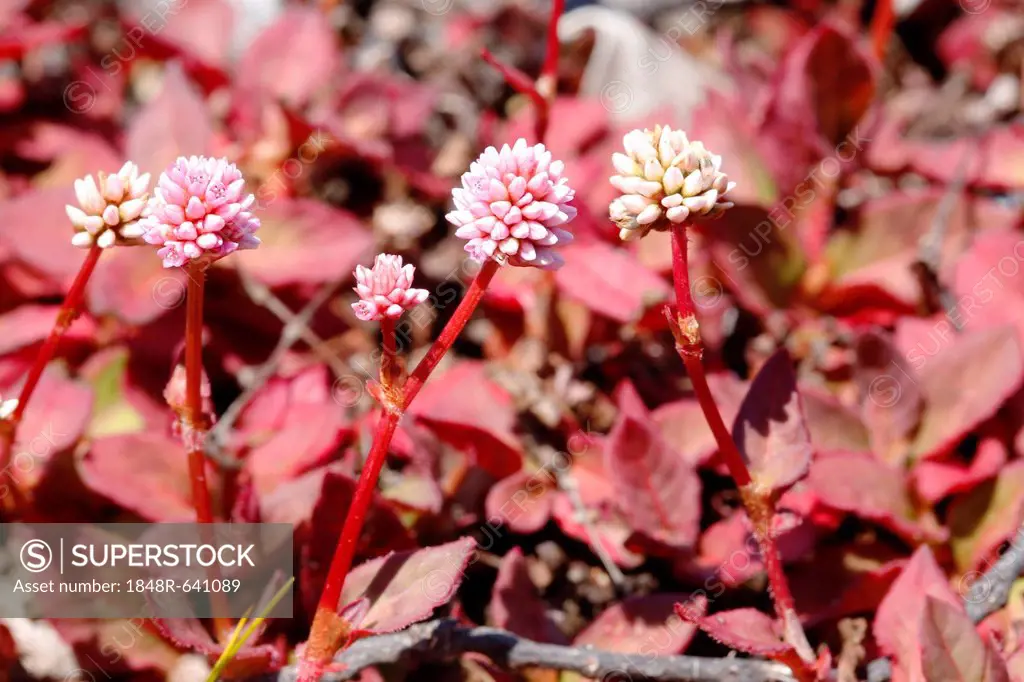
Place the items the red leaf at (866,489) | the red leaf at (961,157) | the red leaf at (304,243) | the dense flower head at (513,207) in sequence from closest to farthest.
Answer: the dense flower head at (513,207) → the red leaf at (866,489) → the red leaf at (304,243) → the red leaf at (961,157)

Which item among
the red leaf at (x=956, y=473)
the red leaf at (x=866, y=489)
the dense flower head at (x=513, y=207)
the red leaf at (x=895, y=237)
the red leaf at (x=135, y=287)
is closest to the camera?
the dense flower head at (x=513, y=207)

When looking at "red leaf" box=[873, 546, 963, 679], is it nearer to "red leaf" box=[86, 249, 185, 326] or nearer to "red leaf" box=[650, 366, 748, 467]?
"red leaf" box=[650, 366, 748, 467]

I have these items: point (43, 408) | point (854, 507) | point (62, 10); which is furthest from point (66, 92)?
point (854, 507)

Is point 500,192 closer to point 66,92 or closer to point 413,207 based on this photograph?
point 413,207

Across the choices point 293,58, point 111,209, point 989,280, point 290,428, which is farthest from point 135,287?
point 989,280

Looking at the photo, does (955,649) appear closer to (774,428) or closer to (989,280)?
(774,428)

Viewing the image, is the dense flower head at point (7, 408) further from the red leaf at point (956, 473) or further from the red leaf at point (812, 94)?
the red leaf at point (812, 94)

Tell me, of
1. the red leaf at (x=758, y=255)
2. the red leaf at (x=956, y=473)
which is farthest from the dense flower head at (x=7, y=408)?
the red leaf at (x=956, y=473)
